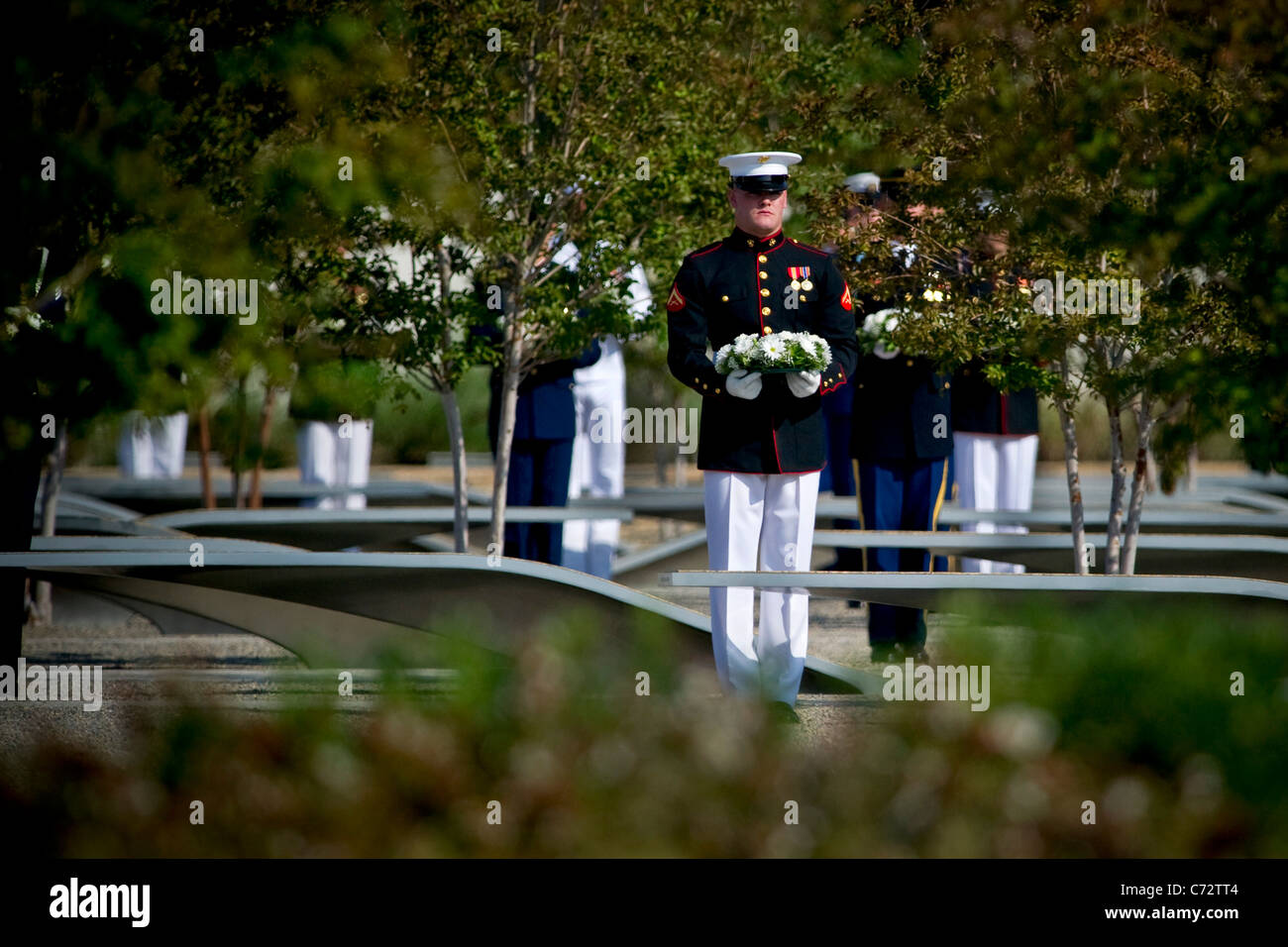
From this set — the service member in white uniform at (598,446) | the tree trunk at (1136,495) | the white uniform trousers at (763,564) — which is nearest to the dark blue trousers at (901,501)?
the tree trunk at (1136,495)

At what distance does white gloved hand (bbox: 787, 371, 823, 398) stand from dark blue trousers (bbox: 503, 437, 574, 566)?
12.0 feet

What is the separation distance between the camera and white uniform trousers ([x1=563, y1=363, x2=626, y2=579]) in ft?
35.1

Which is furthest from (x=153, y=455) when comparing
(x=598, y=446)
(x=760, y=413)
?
(x=760, y=413)

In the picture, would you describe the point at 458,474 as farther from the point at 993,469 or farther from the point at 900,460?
the point at 993,469

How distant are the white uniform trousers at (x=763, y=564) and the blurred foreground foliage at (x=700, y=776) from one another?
2.76 metres

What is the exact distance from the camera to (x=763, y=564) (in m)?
6.52

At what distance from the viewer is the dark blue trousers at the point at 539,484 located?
968cm

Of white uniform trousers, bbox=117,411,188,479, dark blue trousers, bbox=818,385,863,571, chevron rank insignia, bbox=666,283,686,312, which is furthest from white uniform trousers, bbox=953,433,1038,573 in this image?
white uniform trousers, bbox=117,411,188,479

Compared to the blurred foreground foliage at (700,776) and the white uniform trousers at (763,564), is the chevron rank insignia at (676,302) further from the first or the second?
the blurred foreground foliage at (700,776)

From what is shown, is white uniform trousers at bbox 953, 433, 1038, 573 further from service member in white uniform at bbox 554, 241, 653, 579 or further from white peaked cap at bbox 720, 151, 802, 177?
white peaked cap at bbox 720, 151, 802, 177

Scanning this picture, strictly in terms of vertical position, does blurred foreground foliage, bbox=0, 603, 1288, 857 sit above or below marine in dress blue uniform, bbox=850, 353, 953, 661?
below

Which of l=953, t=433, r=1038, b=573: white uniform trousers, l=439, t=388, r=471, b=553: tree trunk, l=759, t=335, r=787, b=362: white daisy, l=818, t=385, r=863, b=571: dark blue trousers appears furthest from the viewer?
l=953, t=433, r=1038, b=573: white uniform trousers

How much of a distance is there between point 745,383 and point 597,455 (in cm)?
647
